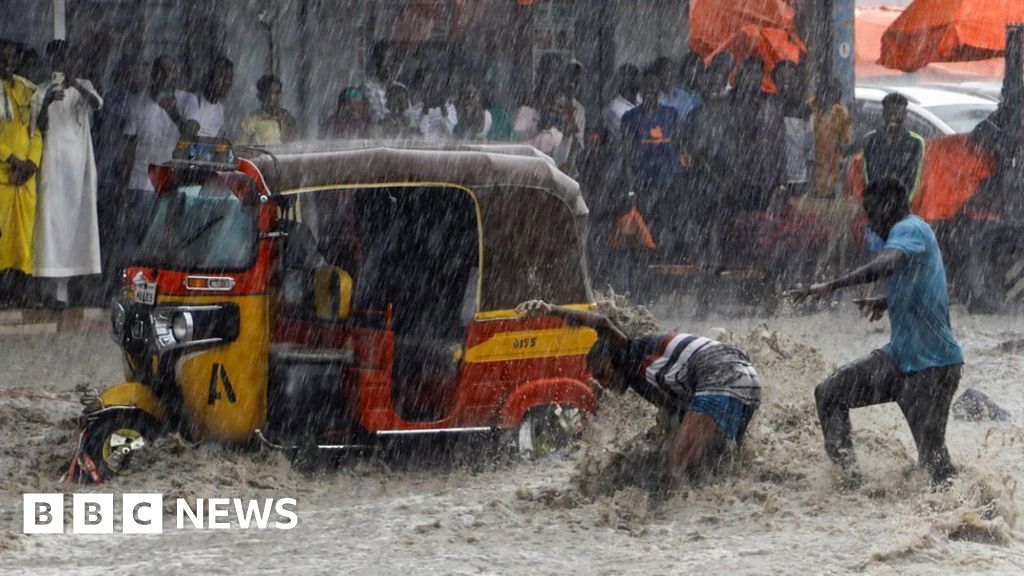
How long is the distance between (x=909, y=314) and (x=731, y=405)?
35.8 inches

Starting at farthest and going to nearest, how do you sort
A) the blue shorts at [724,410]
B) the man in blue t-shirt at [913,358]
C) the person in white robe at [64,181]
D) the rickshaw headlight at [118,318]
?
the person in white robe at [64,181] → the rickshaw headlight at [118,318] → the blue shorts at [724,410] → the man in blue t-shirt at [913,358]

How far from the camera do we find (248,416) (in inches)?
316

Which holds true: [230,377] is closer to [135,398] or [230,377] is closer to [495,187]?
[135,398]

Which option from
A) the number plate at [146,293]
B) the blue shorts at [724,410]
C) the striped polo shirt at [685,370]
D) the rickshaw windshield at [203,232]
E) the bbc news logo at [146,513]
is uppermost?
the rickshaw windshield at [203,232]

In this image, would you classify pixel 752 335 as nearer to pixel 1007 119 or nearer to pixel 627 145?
pixel 627 145

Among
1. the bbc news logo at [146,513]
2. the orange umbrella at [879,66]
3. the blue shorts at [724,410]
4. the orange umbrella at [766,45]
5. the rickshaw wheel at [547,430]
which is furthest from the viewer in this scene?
the orange umbrella at [879,66]

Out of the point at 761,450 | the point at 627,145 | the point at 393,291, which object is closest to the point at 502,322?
the point at 393,291

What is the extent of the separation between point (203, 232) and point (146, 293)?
1.34 ft

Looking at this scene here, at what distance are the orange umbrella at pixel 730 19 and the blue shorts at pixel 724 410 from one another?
29.5 ft

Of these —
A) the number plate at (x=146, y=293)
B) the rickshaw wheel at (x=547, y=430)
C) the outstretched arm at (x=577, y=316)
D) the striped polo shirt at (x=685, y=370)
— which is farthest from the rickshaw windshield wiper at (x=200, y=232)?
the striped polo shirt at (x=685, y=370)

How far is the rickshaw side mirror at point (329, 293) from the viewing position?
8.28 meters

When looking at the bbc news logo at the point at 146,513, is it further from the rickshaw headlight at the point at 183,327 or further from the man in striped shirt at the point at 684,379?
the man in striped shirt at the point at 684,379

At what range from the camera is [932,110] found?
59.0ft

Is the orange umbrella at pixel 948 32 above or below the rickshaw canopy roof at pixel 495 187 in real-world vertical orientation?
above
